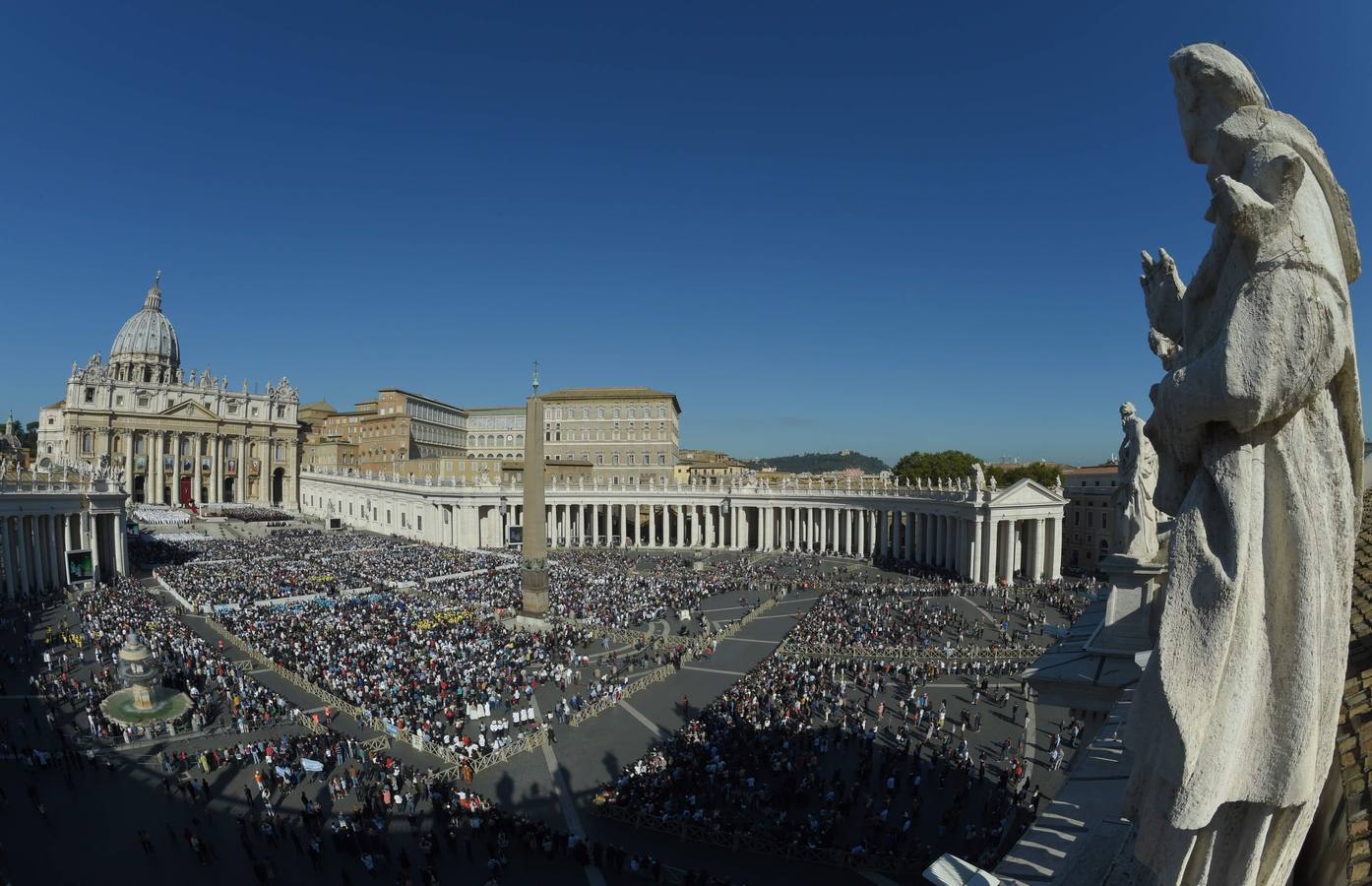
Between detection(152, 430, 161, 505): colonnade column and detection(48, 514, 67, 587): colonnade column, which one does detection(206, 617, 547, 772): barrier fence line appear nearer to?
detection(48, 514, 67, 587): colonnade column

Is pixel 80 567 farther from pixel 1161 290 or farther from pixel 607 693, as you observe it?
pixel 1161 290

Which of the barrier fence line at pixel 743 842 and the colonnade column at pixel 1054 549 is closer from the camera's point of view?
the barrier fence line at pixel 743 842

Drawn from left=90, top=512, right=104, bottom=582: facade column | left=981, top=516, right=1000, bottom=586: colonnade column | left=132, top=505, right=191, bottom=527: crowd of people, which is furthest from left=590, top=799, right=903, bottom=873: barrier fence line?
left=132, top=505, right=191, bottom=527: crowd of people

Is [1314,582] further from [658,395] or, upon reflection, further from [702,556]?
[658,395]

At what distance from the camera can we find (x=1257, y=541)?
2994 millimetres

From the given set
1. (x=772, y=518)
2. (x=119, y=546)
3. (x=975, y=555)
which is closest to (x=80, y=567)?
(x=119, y=546)

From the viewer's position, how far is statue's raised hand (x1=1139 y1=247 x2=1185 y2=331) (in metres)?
4.11

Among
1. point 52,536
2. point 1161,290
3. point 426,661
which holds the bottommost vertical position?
point 426,661

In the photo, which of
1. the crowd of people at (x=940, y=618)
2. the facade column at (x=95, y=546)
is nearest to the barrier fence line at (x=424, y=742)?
the crowd of people at (x=940, y=618)

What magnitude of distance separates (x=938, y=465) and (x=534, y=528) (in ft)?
193

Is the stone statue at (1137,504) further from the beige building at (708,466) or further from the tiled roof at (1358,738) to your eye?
the beige building at (708,466)

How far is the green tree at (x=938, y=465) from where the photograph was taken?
8338 cm

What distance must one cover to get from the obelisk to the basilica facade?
65.1 metres

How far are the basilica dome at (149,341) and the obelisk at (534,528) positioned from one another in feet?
324
